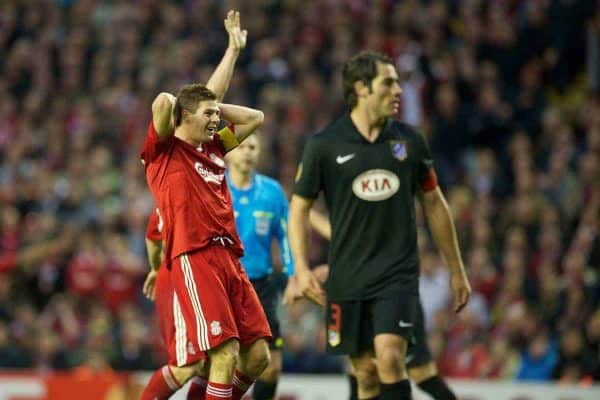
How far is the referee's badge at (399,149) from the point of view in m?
7.80

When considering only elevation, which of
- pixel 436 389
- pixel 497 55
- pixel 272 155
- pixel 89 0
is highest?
pixel 89 0

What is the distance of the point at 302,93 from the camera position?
1597 centimetres

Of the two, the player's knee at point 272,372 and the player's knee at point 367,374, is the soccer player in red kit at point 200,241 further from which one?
the player's knee at point 272,372

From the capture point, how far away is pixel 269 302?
9141mm

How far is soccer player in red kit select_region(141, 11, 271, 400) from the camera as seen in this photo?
23.0 ft

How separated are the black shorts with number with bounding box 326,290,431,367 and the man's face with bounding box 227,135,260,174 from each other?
1654mm

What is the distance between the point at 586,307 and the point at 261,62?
619cm

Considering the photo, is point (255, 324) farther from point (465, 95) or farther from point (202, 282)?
point (465, 95)

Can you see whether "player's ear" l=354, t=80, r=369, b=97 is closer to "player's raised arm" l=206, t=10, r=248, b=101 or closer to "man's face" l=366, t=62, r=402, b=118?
"man's face" l=366, t=62, r=402, b=118

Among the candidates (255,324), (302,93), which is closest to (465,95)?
(302,93)

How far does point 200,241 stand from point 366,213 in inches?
48.1

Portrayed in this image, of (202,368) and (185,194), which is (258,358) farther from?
(185,194)

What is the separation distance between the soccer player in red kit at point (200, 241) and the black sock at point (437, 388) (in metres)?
1.96

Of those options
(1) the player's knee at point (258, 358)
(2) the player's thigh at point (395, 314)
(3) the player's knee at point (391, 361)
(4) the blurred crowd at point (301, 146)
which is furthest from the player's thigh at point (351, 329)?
(4) the blurred crowd at point (301, 146)
